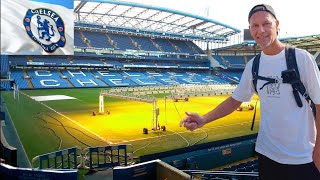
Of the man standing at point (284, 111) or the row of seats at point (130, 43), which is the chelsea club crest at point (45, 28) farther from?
the row of seats at point (130, 43)

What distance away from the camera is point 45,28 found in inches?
145

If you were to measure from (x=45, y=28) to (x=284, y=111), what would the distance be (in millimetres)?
3062

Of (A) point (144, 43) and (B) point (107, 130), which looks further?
(A) point (144, 43)

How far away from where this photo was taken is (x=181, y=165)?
11.7m

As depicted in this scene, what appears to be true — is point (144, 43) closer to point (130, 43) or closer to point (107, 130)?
point (130, 43)

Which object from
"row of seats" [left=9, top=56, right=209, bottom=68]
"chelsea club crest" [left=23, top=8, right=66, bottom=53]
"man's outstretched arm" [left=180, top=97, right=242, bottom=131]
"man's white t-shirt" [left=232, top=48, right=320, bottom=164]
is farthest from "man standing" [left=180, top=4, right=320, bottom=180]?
"row of seats" [left=9, top=56, right=209, bottom=68]

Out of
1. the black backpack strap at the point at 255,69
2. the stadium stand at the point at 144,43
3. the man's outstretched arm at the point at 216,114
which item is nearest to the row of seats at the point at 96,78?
the stadium stand at the point at 144,43

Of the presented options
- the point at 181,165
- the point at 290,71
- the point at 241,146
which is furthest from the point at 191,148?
the point at 290,71

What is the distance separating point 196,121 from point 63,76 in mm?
50724

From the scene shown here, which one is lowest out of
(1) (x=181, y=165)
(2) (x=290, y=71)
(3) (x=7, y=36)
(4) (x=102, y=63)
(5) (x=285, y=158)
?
(1) (x=181, y=165)

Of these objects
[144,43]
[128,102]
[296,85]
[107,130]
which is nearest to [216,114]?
[296,85]

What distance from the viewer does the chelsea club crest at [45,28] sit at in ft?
11.5

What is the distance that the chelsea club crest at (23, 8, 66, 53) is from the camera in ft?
11.5

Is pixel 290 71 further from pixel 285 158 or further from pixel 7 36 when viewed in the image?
pixel 7 36
